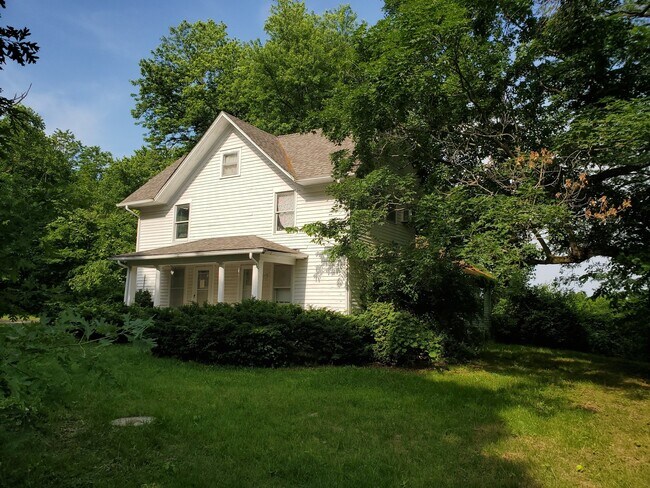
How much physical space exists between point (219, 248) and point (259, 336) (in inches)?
179

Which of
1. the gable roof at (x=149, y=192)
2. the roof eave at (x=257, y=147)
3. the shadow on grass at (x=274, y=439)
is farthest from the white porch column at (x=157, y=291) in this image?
the shadow on grass at (x=274, y=439)

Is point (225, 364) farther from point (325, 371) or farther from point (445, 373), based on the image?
point (445, 373)

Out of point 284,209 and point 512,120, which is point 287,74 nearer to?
point 284,209

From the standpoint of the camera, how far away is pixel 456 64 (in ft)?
35.8

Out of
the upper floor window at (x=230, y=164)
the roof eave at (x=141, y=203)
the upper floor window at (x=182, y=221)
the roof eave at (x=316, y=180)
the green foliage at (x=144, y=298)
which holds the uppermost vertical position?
the upper floor window at (x=230, y=164)

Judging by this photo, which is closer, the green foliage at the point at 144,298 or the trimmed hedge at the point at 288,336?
the trimmed hedge at the point at 288,336

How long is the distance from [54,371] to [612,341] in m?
21.5

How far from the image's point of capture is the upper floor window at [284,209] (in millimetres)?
15992

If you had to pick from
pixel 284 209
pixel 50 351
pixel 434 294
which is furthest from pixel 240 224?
pixel 50 351

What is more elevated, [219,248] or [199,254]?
[219,248]

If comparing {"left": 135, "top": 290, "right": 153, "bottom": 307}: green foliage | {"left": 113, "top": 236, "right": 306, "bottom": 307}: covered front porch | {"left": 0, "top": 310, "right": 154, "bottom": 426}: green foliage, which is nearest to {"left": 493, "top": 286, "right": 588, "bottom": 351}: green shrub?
{"left": 113, "top": 236, "right": 306, "bottom": 307}: covered front porch

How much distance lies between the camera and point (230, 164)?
17531 mm

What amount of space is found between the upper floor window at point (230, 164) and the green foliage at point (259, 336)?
6543 mm

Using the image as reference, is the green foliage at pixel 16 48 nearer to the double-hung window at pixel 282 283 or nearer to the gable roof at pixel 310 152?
the gable roof at pixel 310 152
